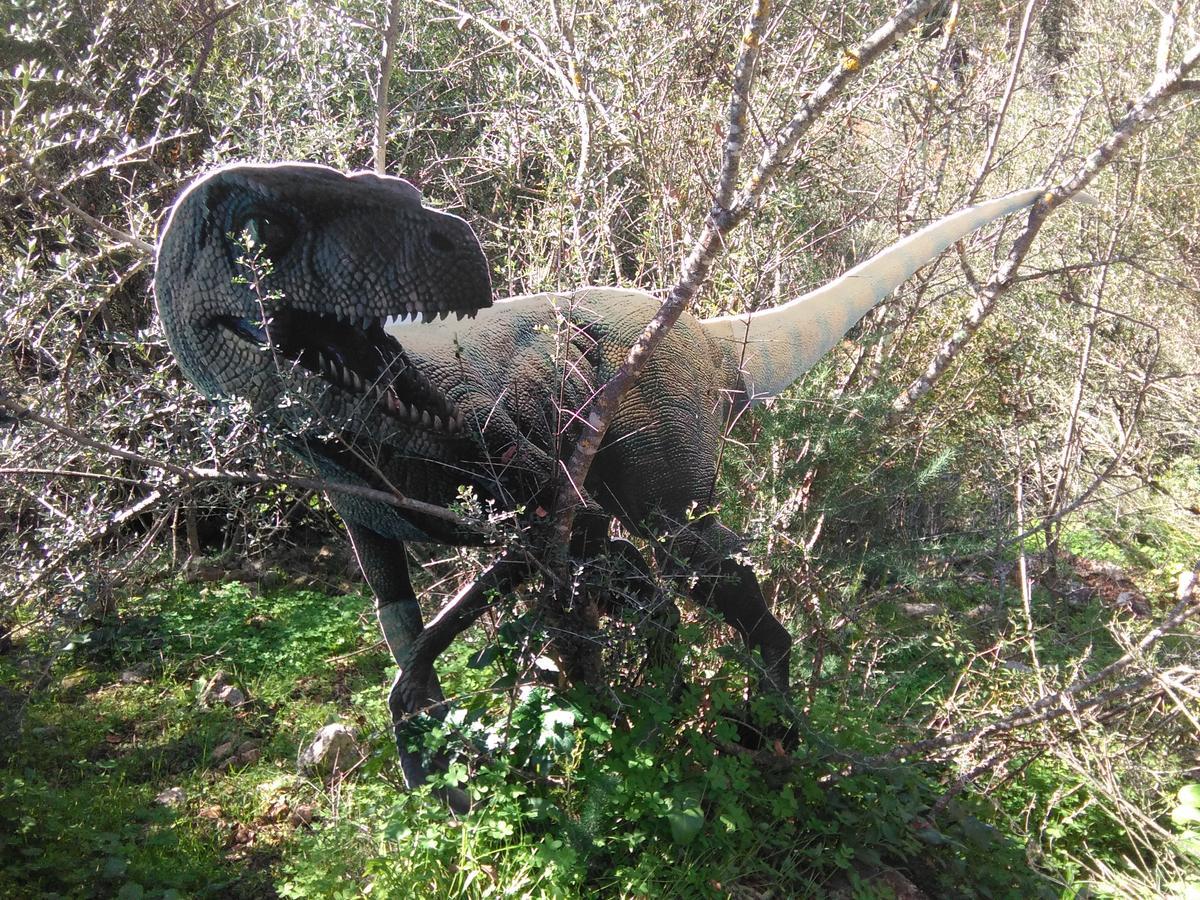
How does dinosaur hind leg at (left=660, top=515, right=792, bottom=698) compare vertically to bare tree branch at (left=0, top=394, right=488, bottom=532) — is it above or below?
below

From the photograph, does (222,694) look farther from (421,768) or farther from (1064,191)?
(1064,191)

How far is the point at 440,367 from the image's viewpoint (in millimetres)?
2637

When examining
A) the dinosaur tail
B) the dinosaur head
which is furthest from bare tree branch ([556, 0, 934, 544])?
the dinosaur tail

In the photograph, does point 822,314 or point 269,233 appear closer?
point 269,233

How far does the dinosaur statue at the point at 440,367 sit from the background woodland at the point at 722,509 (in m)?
0.17

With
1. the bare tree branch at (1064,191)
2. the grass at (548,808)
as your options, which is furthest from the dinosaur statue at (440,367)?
the grass at (548,808)

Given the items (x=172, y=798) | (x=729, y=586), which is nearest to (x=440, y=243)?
(x=729, y=586)

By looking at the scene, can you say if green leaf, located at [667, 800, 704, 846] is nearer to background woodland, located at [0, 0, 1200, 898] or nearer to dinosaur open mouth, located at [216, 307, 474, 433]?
background woodland, located at [0, 0, 1200, 898]

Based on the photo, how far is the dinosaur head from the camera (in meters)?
2.04

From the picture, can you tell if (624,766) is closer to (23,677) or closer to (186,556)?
(23,677)

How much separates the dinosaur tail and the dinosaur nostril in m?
1.38

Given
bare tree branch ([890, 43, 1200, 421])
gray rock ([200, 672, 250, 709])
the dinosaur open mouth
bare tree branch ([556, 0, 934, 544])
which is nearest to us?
the dinosaur open mouth

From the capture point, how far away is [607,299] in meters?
2.96

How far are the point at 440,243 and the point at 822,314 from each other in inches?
67.6
